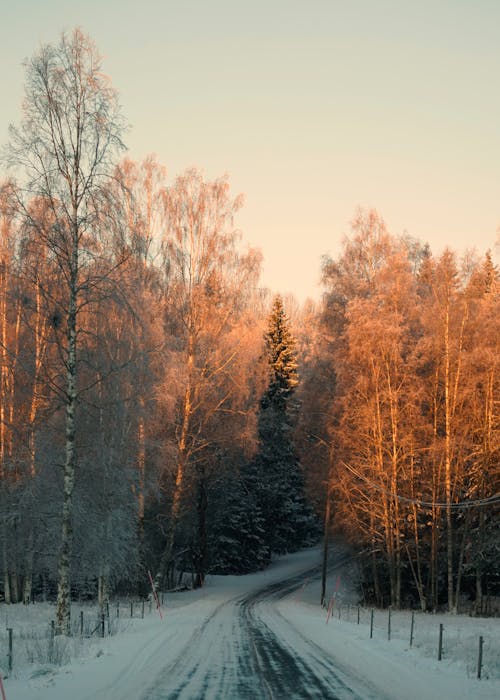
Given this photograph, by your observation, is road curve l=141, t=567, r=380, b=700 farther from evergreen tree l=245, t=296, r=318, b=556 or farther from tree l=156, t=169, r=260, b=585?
evergreen tree l=245, t=296, r=318, b=556

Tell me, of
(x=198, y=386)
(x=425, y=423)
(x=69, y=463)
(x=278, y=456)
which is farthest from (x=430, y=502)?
(x=278, y=456)

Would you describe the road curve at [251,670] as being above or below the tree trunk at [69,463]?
below

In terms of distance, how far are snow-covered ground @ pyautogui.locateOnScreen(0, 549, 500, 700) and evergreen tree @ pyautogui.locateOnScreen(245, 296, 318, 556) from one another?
79.5ft

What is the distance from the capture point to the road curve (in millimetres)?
9516

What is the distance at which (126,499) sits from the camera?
22.2 meters

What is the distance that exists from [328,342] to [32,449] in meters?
14.7

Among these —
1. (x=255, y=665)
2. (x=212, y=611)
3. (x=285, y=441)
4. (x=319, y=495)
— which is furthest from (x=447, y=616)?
(x=285, y=441)

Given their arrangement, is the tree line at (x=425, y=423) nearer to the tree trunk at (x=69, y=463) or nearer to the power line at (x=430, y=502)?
the power line at (x=430, y=502)

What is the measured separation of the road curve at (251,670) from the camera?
9516 millimetres

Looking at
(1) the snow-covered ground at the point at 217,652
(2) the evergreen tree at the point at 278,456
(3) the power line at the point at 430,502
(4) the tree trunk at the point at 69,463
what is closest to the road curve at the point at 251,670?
(1) the snow-covered ground at the point at 217,652

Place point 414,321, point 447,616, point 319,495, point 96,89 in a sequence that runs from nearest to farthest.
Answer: point 96,89 → point 447,616 → point 414,321 → point 319,495

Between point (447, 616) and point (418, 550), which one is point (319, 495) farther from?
point (447, 616)

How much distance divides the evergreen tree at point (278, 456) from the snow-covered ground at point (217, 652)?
24240 mm

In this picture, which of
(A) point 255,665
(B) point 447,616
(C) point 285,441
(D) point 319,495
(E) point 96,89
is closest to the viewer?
(A) point 255,665
